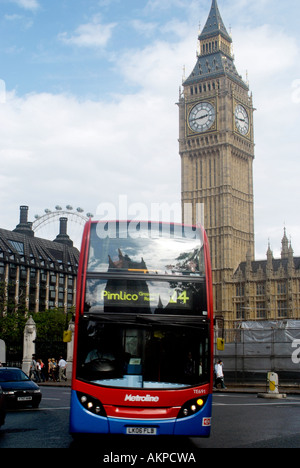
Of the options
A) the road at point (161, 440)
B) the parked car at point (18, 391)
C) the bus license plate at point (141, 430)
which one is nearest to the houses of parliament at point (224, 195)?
the parked car at point (18, 391)

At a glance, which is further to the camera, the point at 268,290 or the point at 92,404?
the point at 268,290

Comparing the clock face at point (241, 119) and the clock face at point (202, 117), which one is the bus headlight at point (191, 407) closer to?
the clock face at point (202, 117)

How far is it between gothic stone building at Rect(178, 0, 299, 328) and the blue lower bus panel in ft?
246

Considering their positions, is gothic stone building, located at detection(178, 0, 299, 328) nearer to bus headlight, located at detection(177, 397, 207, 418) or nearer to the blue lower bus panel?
bus headlight, located at detection(177, 397, 207, 418)

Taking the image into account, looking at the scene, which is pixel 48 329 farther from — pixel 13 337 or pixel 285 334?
pixel 285 334

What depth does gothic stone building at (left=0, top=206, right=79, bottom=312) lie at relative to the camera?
326ft

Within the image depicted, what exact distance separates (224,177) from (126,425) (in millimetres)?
81844

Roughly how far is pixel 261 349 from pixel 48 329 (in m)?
44.4

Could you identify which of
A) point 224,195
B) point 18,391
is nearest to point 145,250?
point 18,391

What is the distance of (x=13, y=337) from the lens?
61062 mm

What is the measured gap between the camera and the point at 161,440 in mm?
10828

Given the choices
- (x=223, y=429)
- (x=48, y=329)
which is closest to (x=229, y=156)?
(x=48, y=329)

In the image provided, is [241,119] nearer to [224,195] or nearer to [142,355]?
[224,195]

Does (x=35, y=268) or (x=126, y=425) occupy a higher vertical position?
(x=35, y=268)
